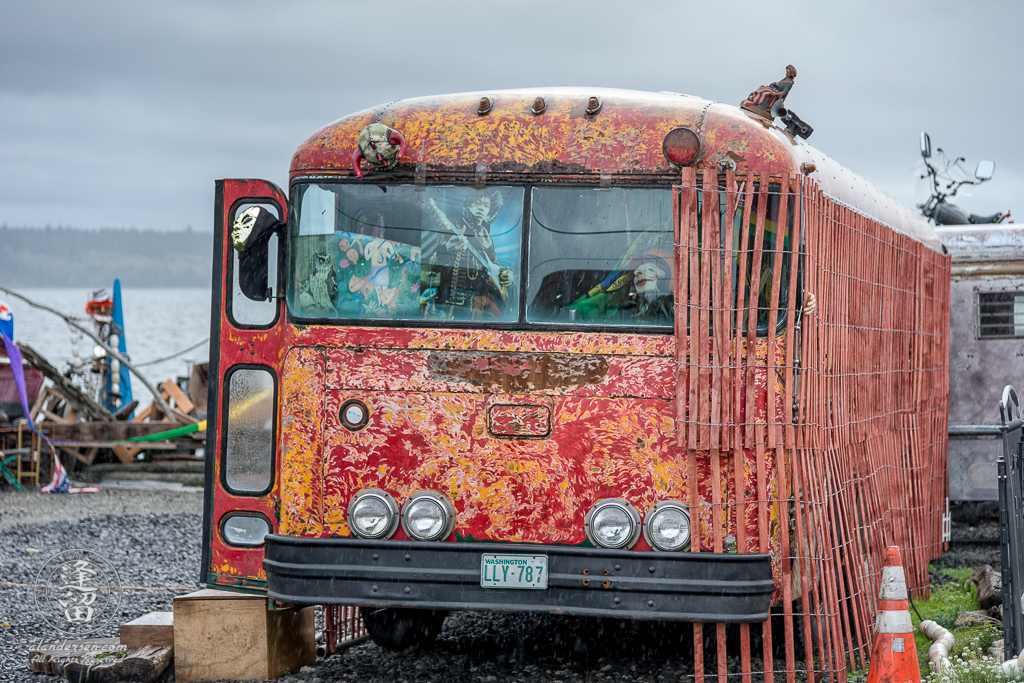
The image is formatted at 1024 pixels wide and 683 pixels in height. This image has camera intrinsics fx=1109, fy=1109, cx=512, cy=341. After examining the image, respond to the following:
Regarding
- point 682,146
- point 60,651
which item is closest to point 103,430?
point 60,651

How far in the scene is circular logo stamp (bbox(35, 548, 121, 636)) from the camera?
7.58m

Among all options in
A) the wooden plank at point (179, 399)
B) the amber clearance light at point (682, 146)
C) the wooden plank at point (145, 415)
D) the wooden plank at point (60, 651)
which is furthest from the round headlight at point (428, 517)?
the wooden plank at point (179, 399)

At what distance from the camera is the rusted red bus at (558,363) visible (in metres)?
5.22

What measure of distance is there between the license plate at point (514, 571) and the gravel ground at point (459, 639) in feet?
3.72

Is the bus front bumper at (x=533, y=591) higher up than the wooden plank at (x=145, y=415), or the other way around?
the wooden plank at (x=145, y=415)

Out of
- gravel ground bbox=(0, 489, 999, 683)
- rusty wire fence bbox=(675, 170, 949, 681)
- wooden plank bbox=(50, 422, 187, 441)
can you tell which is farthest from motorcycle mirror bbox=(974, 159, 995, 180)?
wooden plank bbox=(50, 422, 187, 441)

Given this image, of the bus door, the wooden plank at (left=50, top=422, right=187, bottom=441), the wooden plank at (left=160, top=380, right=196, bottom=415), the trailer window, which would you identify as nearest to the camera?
the bus door

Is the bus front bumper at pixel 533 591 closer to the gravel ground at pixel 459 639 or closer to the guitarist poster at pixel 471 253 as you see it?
the gravel ground at pixel 459 639

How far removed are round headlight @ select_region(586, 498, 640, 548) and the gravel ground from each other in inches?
51.2

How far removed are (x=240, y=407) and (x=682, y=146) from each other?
8.90ft

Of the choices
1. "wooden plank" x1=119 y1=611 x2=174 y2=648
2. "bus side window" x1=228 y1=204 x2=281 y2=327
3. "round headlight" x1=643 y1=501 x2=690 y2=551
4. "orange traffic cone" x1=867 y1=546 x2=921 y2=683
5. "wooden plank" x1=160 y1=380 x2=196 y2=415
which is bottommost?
"wooden plank" x1=119 y1=611 x2=174 y2=648

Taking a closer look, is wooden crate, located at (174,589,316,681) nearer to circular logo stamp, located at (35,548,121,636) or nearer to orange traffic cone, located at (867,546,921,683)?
circular logo stamp, located at (35,548,121,636)

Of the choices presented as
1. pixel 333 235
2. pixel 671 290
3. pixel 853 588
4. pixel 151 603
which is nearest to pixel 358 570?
pixel 333 235

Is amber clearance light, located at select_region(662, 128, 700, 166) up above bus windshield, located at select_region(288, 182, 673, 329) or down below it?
above
